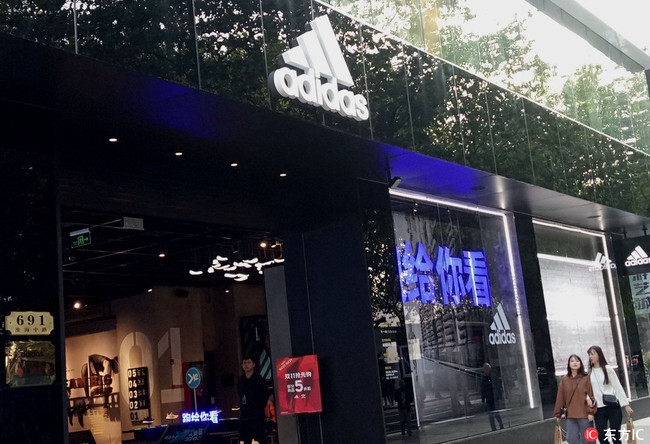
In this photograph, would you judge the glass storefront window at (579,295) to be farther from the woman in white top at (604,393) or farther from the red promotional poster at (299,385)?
the red promotional poster at (299,385)

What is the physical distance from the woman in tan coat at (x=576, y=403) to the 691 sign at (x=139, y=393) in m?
11.2

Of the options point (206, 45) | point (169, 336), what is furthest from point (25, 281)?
point (169, 336)

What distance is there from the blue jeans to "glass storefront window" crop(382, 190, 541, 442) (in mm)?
2152

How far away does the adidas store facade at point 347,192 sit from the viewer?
6414 mm

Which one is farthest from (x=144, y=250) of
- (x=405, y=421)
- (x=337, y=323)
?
(x=405, y=421)

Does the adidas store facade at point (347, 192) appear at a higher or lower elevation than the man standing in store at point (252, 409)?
higher

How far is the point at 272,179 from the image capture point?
9.77m

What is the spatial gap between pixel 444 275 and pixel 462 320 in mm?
729

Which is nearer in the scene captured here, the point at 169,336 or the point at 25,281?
the point at 25,281

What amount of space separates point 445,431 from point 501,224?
13.2ft

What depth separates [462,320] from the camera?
11.8 m

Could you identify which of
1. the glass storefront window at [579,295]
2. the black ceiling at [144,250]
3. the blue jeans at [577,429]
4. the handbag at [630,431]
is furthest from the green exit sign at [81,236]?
the glass storefront window at [579,295]

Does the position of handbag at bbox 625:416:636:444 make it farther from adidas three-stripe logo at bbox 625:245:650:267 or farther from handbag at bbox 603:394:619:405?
adidas three-stripe logo at bbox 625:245:650:267

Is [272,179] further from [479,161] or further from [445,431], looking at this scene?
[445,431]
